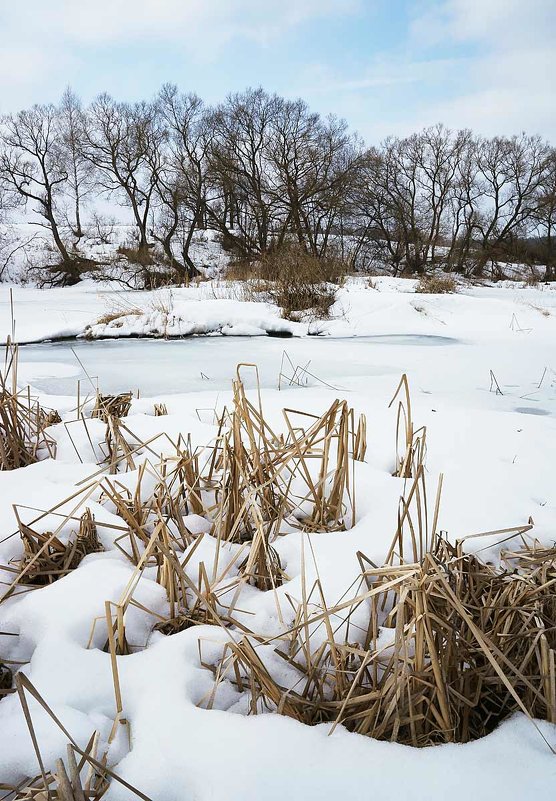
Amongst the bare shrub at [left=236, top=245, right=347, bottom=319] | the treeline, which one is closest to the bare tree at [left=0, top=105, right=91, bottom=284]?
the treeline

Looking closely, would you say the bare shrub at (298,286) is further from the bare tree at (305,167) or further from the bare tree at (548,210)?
the bare tree at (548,210)

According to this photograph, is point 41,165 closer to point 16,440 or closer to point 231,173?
point 231,173

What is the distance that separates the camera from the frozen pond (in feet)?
13.2

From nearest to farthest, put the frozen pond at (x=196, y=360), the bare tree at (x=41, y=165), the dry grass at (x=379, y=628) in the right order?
the dry grass at (x=379, y=628)
the frozen pond at (x=196, y=360)
the bare tree at (x=41, y=165)

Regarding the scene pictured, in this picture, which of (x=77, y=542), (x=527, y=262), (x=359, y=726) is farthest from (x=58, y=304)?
(x=527, y=262)

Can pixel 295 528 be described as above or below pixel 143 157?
below

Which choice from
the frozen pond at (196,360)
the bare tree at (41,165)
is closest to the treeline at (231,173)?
the bare tree at (41,165)

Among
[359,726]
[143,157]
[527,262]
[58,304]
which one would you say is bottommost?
[359,726]

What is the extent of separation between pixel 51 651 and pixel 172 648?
0.81 ft

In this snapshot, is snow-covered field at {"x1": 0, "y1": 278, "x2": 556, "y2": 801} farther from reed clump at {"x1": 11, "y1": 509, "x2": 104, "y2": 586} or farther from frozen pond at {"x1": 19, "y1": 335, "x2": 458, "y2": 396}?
frozen pond at {"x1": 19, "y1": 335, "x2": 458, "y2": 396}

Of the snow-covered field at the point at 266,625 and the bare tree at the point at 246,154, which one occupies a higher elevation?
the bare tree at the point at 246,154

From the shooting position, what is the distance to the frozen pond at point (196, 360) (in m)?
4.03

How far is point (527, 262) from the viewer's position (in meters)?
26.9

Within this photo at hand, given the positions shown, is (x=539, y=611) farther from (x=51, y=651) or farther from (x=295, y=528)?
(x=51, y=651)
